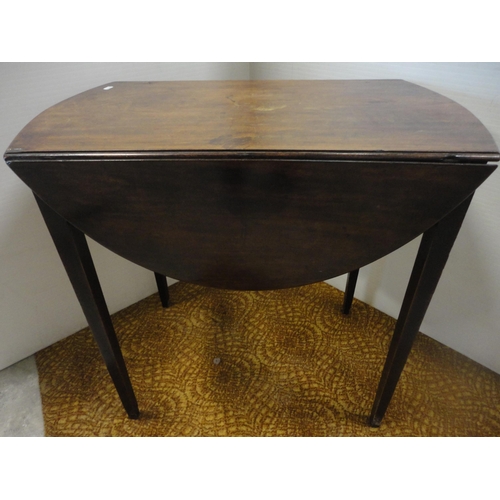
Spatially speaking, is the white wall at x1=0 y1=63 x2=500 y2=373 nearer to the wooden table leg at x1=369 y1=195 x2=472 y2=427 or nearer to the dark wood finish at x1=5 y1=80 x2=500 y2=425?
the dark wood finish at x1=5 y1=80 x2=500 y2=425

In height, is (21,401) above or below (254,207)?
below

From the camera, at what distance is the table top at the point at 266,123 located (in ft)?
2.01

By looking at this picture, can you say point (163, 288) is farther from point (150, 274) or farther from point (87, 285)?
point (87, 285)

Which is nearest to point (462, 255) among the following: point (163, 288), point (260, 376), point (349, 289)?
point (349, 289)

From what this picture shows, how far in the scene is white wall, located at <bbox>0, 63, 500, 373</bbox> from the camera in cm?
95

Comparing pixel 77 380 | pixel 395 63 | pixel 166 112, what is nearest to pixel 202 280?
pixel 166 112

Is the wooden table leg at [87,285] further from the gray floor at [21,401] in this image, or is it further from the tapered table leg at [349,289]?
the tapered table leg at [349,289]

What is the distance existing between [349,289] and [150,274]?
2.35 ft

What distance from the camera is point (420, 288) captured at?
78cm

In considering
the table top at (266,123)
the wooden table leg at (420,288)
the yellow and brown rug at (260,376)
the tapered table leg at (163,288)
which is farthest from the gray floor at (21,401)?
the wooden table leg at (420,288)

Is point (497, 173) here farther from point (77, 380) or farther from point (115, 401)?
point (77, 380)

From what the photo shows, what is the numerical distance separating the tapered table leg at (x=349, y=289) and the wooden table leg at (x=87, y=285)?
735 mm

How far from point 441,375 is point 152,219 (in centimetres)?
97

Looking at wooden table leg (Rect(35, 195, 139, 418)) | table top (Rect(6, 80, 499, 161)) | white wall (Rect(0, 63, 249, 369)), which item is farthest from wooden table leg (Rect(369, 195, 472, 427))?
white wall (Rect(0, 63, 249, 369))
